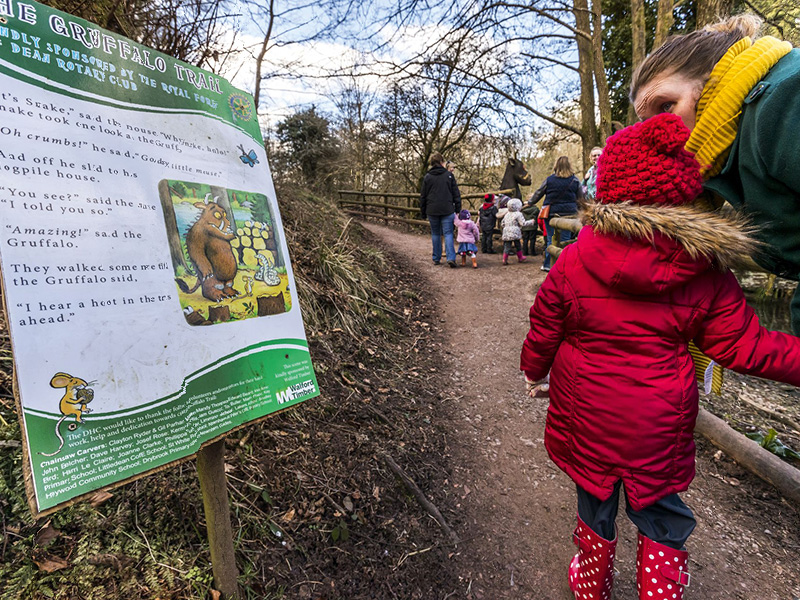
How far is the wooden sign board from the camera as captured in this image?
0.90 metres

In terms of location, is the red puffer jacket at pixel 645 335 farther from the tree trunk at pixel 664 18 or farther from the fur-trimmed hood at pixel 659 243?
the tree trunk at pixel 664 18

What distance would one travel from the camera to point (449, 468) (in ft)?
8.86

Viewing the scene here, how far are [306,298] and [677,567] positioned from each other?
10.2 ft

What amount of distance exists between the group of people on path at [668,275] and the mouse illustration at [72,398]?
4.79ft

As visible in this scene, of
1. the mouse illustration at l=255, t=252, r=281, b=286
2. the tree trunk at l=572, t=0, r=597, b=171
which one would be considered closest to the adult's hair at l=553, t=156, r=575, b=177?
the tree trunk at l=572, t=0, r=597, b=171

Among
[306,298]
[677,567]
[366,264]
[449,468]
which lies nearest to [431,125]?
[366,264]

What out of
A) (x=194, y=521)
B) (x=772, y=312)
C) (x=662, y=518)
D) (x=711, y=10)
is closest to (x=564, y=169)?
(x=711, y=10)

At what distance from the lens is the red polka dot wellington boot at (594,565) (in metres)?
1.61

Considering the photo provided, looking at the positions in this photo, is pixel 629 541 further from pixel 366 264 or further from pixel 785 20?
pixel 785 20

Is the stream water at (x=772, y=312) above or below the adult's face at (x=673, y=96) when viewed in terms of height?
below

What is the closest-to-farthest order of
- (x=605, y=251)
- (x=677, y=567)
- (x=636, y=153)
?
(x=636, y=153) → (x=605, y=251) → (x=677, y=567)

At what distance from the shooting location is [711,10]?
14.6 ft

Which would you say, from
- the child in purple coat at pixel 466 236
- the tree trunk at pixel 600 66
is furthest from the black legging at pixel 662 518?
the tree trunk at pixel 600 66

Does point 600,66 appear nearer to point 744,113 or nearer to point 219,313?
point 744,113
